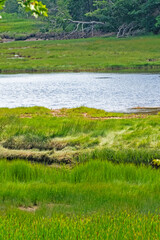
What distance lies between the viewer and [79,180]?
9.74m

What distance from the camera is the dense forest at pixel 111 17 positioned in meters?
90.2

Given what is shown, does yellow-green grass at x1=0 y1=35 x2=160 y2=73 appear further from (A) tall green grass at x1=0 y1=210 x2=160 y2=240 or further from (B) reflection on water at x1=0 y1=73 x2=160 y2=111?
(A) tall green grass at x1=0 y1=210 x2=160 y2=240

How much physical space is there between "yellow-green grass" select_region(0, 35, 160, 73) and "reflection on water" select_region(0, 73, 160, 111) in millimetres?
10778

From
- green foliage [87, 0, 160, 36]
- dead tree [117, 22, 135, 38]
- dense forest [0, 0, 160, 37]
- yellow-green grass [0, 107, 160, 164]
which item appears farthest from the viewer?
dead tree [117, 22, 135, 38]

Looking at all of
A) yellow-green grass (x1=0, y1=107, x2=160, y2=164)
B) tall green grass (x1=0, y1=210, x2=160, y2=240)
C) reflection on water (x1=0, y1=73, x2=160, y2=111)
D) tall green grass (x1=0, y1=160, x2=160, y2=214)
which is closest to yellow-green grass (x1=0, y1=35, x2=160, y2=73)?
reflection on water (x1=0, y1=73, x2=160, y2=111)

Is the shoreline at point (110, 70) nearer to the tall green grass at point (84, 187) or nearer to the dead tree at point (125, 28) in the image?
the dead tree at point (125, 28)

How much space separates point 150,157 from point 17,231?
24.4 ft

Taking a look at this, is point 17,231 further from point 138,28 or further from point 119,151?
point 138,28

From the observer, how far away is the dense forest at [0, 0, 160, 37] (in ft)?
296

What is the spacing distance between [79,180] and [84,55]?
6487cm

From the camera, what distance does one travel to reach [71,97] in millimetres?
36031

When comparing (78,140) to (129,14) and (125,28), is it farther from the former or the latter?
(125,28)

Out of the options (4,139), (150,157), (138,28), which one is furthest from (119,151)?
(138,28)

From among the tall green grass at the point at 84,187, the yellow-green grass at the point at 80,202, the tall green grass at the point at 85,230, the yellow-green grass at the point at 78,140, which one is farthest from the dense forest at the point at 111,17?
the tall green grass at the point at 85,230
